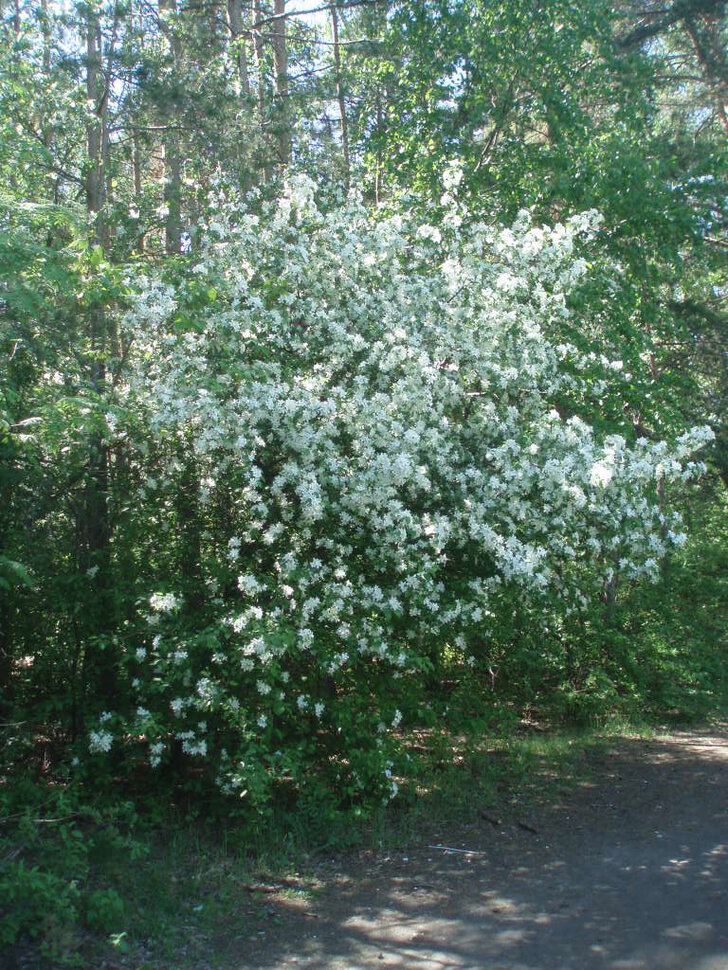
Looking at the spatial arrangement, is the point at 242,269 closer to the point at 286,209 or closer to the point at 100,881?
the point at 286,209

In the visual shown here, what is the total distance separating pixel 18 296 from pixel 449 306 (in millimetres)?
3811

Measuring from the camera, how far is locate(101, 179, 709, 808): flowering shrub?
249 inches

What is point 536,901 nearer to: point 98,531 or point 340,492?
point 340,492

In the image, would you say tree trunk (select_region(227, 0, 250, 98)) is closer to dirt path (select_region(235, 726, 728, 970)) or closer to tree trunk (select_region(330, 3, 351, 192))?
tree trunk (select_region(330, 3, 351, 192))

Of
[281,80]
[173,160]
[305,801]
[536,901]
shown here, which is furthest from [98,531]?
[281,80]

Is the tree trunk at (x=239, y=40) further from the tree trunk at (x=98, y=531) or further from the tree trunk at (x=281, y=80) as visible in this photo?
the tree trunk at (x=98, y=531)

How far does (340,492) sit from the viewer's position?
6695 millimetres

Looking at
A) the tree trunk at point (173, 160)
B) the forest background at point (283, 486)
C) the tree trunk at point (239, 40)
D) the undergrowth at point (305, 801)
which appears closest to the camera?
the undergrowth at point (305, 801)

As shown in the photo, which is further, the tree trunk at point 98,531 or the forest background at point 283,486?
the tree trunk at point 98,531

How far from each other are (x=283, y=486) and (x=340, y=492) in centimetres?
42

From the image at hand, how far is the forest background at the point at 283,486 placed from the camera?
246 inches

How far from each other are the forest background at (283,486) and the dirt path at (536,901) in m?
0.77

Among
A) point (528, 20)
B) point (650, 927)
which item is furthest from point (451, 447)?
point (528, 20)

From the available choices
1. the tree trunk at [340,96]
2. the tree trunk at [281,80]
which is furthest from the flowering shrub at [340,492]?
the tree trunk at [340,96]
